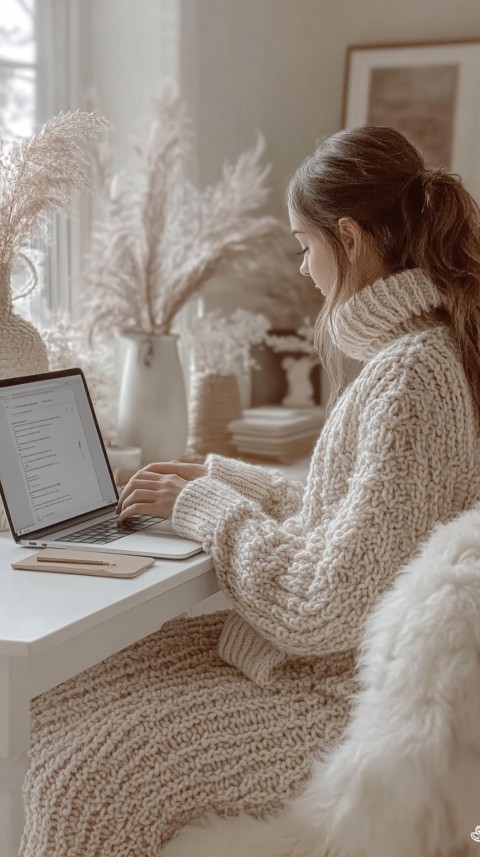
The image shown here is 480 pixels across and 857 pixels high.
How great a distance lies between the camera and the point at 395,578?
3.79 feet

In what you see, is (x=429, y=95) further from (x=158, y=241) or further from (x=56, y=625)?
(x=56, y=625)

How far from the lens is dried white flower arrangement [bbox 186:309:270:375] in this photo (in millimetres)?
2439

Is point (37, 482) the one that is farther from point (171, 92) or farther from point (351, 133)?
point (171, 92)

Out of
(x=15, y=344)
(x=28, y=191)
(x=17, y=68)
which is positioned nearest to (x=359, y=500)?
(x=15, y=344)

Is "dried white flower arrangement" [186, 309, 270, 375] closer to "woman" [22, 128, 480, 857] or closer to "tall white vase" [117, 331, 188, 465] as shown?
"tall white vase" [117, 331, 188, 465]

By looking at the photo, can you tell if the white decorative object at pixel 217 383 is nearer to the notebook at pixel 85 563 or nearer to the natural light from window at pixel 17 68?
the natural light from window at pixel 17 68

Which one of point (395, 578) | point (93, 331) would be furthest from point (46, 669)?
point (93, 331)

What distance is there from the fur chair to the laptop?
39cm

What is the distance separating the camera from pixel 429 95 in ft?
8.73

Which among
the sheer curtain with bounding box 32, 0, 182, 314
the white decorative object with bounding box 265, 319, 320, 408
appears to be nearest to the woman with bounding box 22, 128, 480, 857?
the sheer curtain with bounding box 32, 0, 182, 314

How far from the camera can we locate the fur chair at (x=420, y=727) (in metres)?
0.92

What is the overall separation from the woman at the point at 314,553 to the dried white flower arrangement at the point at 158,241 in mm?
863

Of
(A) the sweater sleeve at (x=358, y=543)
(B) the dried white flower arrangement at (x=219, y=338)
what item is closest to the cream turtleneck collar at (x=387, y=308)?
(A) the sweater sleeve at (x=358, y=543)

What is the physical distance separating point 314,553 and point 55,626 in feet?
1.11
